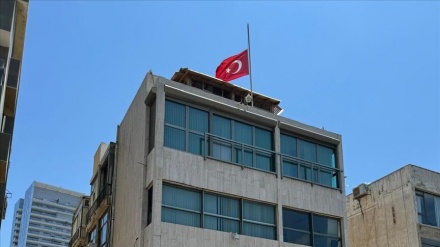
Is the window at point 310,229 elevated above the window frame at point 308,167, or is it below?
below

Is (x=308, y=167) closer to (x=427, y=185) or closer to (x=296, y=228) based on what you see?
(x=296, y=228)

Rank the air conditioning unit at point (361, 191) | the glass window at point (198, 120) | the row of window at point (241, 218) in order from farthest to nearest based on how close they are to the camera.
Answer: the air conditioning unit at point (361, 191) < the glass window at point (198, 120) < the row of window at point (241, 218)

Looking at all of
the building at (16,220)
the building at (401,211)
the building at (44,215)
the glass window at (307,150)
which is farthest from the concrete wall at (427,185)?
the building at (16,220)

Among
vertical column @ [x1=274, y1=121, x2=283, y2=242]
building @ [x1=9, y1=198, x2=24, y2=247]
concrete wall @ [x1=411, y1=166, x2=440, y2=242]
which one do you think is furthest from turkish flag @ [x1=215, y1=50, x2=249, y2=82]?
building @ [x1=9, y1=198, x2=24, y2=247]

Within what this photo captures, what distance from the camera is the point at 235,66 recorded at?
24.1m

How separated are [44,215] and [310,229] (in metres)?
129

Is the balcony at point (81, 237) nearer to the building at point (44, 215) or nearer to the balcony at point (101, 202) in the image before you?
the balcony at point (101, 202)

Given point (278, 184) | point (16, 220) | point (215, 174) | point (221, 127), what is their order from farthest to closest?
1. point (16, 220)
2. point (278, 184)
3. point (221, 127)
4. point (215, 174)

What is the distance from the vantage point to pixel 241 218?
21.0 m

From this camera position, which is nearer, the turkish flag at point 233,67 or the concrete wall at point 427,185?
the turkish flag at point 233,67

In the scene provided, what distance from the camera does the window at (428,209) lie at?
92.1 ft

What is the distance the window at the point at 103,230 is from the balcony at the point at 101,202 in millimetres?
402

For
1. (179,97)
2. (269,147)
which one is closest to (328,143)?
(269,147)

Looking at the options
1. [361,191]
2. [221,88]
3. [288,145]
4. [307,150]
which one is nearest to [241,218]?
[288,145]
